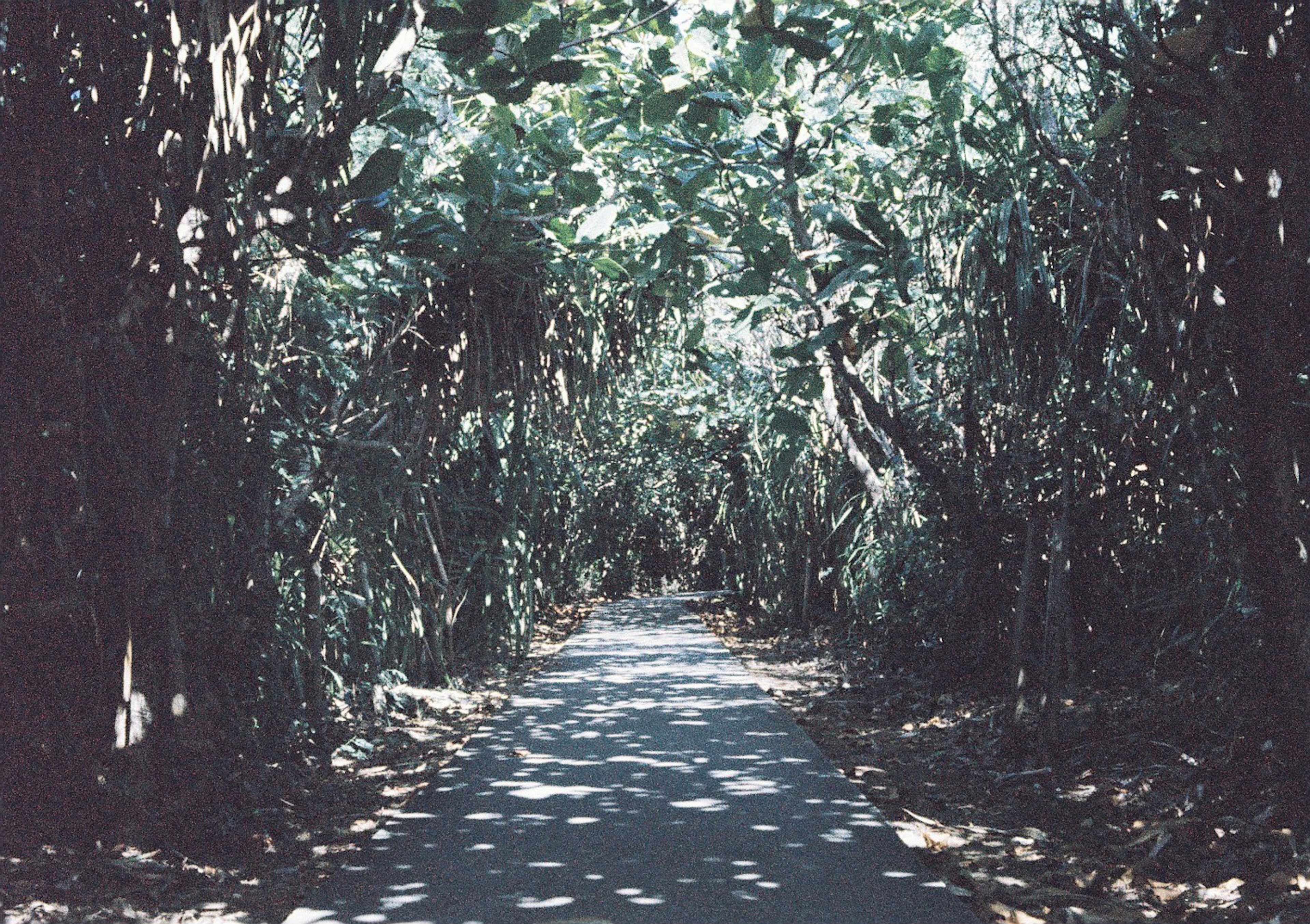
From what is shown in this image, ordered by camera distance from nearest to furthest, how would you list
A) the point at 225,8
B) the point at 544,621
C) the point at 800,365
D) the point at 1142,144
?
the point at 225,8, the point at 1142,144, the point at 800,365, the point at 544,621

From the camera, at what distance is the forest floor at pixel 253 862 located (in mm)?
4047

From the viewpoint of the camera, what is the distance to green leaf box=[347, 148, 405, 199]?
517 cm

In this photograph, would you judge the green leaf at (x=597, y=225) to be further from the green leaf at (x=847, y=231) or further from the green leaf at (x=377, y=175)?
the green leaf at (x=377, y=175)

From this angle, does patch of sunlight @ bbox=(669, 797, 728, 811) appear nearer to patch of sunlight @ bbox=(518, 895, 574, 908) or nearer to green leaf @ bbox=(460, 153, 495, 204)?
patch of sunlight @ bbox=(518, 895, 574, 908)

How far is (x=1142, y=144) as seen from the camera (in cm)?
506

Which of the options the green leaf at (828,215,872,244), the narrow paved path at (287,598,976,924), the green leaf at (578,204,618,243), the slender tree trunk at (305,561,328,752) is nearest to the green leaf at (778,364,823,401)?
the green leaf at (828,215,872,244)

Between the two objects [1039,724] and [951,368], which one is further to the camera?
[951,368]

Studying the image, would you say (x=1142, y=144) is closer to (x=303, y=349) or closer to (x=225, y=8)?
(x=225, y=8)

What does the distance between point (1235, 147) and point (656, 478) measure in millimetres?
25480

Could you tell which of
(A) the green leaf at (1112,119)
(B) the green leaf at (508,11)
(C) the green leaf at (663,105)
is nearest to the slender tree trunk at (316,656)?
(C) the green leaf at (663,105)

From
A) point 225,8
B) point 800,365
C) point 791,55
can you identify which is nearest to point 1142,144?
point 791,55

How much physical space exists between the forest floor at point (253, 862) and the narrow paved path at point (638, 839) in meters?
0.21

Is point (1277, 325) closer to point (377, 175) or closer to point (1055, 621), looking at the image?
point (1055, 621)

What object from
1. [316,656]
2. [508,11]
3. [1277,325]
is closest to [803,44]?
[508,11]
